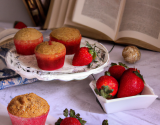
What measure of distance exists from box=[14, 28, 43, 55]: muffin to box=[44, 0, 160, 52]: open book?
11.3 inches

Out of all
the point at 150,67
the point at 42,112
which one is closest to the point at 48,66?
the point at 42,112

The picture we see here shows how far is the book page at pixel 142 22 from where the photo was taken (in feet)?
3.25

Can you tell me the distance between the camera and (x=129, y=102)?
55 centimetres

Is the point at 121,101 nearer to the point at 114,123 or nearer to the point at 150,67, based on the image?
the point at 114,123

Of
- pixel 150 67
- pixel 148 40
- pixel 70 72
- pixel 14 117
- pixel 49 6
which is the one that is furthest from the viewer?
pixel 49 6

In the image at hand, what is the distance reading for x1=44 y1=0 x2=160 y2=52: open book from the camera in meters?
0.99

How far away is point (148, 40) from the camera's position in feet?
3.24

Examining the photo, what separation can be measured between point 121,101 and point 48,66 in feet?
0.96

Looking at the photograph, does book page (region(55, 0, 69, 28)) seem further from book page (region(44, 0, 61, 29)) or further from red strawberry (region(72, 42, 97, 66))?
red strawberry (region(72, 42, 97, 66))

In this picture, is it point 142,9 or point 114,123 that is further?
point 142,9

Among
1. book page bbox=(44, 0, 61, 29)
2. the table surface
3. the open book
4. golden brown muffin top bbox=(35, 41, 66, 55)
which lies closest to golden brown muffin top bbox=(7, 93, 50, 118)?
the table surface

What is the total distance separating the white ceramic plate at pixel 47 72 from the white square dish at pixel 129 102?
0.37 ft

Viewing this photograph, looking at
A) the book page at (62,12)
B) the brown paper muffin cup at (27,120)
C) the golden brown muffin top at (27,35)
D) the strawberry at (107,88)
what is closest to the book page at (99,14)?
the book page at (62,12)

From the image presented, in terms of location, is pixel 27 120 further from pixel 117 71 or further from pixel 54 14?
pixel 54 14
